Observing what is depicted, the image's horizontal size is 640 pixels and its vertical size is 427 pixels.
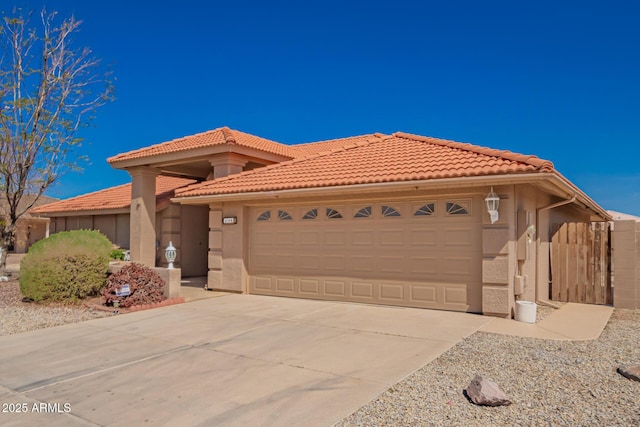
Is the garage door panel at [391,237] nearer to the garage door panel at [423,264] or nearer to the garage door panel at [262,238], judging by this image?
the garage door panel at [423,264]

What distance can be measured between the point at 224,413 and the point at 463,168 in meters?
6.94

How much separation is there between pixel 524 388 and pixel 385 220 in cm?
593

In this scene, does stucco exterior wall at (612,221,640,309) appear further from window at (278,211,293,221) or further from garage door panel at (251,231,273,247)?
garage door panel at (251,231,273,247)

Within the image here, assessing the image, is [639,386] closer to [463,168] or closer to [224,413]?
[224,413]

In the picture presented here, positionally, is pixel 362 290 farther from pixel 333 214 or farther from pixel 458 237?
pixel 458 237

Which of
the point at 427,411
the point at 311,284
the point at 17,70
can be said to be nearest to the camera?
the point at 427,411

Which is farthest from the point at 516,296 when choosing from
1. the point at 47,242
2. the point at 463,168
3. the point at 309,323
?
the point at 47,242

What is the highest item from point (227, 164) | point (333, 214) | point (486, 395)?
point (227, 164)

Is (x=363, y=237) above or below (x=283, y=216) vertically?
below

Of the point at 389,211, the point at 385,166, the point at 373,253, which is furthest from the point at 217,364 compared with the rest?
the point at 385,166

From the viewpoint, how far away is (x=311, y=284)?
11.9 meters

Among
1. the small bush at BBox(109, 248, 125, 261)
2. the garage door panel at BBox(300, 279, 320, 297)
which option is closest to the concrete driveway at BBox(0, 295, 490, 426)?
the garage door panel at BBox(300, 279, 320, 297)

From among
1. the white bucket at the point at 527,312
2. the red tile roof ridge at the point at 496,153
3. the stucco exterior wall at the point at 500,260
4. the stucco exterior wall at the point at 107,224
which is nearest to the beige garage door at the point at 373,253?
the stucco exterior wall at the point at 500,260

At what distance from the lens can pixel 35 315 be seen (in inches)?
389
